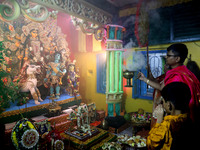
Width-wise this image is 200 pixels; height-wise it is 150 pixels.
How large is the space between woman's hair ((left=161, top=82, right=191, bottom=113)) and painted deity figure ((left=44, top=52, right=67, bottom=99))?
239 inches

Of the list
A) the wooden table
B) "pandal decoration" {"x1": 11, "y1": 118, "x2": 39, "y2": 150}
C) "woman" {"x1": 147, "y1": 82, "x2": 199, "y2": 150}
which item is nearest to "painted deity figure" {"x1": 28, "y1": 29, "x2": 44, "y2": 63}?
the wooden table

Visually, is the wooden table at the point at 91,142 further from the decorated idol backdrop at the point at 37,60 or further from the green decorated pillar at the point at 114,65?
the decorated idol backdrop at the point at 37,60

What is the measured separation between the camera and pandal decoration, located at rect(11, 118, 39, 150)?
118 inches

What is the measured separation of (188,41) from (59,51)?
5799 mm

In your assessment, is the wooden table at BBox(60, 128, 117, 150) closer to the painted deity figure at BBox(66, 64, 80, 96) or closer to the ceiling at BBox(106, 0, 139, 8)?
the painted deity figure at BBox(66, 64, 80, 96)

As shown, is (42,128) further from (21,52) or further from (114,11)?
(114,11)

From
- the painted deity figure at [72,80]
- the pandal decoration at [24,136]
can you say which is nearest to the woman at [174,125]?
the pandal decoration at [24,136]

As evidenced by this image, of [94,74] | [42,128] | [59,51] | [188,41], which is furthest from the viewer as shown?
[94,74]

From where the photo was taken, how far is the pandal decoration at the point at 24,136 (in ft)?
9.86

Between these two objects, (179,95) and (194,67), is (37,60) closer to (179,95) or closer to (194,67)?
(179,95)

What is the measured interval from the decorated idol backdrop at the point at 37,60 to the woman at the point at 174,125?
4.98 metres

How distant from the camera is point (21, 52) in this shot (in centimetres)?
611

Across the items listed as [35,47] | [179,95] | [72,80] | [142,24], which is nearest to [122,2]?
[142,24]

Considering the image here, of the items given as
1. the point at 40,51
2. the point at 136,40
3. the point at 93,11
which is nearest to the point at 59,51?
the point at 40,51
